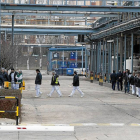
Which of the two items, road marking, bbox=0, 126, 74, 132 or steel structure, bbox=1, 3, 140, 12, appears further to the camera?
steel structure, bbox=1, 3, 140, 12

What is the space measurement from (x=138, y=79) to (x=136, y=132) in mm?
14041

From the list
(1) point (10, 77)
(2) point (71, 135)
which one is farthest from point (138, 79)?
(2) point (71, 135)

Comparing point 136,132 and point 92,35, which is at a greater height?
point 92,35

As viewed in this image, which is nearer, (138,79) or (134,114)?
(134,114)

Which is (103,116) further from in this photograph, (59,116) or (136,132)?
(136,132)

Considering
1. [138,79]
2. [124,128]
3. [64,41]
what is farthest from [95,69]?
[64,41]

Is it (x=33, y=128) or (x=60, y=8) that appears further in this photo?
(x=60, y=8)

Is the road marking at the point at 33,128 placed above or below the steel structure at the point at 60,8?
below

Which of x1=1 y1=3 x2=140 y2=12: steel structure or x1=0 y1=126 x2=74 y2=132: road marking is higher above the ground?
x1=1 y1=3 x2=140 y2=12: steel structure

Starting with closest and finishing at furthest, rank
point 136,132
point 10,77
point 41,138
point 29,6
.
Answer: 1. point 41,138
2. point 136,132
3. point 10,77
4. point 29,6

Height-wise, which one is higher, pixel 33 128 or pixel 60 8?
pixel 60 8

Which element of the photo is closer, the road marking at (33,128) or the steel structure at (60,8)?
the road marking at (33,128)

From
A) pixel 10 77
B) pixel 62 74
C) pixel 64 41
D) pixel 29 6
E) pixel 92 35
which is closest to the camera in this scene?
pixel 10 77

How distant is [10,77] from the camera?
25.6m
